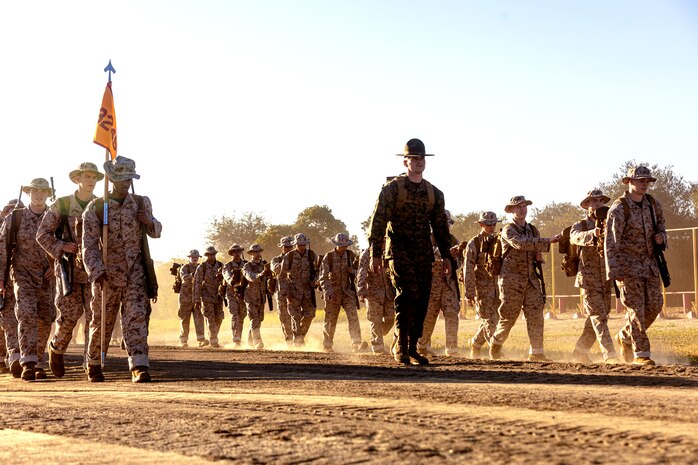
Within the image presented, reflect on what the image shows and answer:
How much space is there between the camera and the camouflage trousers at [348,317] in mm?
21062

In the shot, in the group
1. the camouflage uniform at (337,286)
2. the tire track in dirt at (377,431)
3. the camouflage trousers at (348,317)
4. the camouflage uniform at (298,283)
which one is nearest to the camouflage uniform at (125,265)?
the tire track in dirt at (377,431)

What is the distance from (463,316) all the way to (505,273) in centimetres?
2523

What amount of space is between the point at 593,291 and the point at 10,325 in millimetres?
7720

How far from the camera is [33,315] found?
520 inches

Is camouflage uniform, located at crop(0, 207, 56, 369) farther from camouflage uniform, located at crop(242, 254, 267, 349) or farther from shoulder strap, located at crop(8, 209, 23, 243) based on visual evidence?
camouflage uniform, located at crop(242, 254, 267, 349)

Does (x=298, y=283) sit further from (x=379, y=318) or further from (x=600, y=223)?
(x=600, y=223)

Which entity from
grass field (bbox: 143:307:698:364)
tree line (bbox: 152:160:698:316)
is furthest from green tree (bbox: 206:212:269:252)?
grass field (bbox: 143:307:698:364)

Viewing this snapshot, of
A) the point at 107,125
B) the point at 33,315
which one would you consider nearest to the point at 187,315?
the point at 107,125

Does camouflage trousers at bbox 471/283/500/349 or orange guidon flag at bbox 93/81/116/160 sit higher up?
orange guidon flag at bbox 93/81/116/160

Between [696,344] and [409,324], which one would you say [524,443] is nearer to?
[409,324]

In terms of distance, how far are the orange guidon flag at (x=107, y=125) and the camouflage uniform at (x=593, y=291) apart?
6.21 metres

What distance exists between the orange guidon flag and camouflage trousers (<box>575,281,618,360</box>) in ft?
21.7

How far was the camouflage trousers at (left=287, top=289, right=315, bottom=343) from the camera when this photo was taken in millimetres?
23391

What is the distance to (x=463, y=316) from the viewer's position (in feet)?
129
